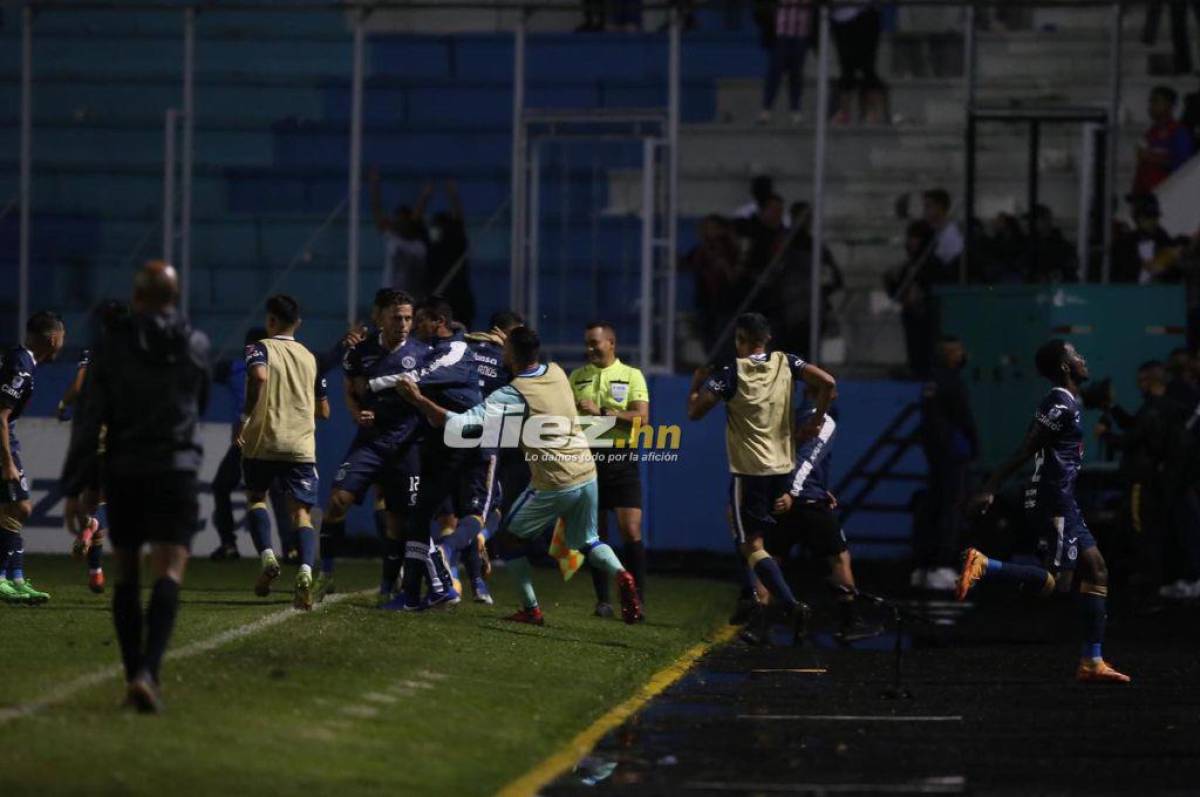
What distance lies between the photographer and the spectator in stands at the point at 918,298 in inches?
932

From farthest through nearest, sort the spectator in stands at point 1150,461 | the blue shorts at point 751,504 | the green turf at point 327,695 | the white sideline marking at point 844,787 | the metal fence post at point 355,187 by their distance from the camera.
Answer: the metal fence post at point 355,187
the spectator in stands at point 1150,461
the blue shorts at point 751,504
the white sideline marking at point 844,787
the green turf at point 327,695

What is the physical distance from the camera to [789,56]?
26453mm

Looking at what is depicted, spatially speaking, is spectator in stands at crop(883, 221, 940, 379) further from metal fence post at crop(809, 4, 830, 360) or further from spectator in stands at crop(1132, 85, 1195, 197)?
spectator in stands at crop(1132, 85, 1195, 197)

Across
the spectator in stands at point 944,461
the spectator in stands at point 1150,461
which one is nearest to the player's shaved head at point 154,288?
the spectator in stands at point 1150,461

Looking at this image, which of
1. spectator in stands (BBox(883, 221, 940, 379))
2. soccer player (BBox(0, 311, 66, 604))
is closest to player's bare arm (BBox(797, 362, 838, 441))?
soccer player (BBox(0, 311, 66, 604))

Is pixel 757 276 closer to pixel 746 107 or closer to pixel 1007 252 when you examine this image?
pixel 1007 252

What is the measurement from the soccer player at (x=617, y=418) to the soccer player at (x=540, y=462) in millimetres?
1245

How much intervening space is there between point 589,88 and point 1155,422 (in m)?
9.39

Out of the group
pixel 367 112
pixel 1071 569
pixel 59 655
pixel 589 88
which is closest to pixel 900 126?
pixel 589 88

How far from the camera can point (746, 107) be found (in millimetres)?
27719

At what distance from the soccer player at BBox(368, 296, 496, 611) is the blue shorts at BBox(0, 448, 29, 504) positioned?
2.37 metres

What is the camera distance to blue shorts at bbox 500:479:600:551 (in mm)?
15359

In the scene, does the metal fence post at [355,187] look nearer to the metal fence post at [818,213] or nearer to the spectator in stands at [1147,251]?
the metal fence post at [818,213]

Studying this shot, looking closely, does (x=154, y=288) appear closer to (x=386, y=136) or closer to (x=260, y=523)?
(x=260, y=523)
